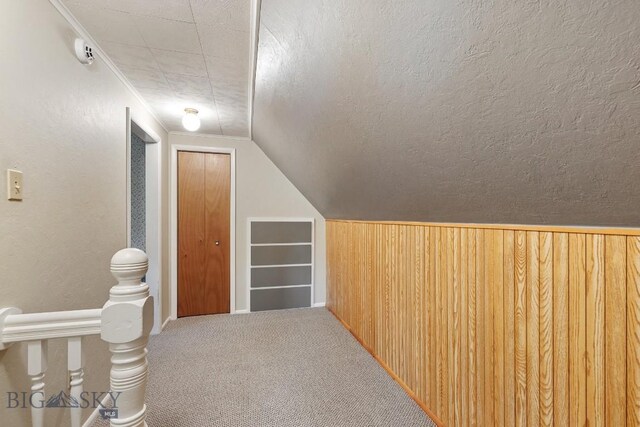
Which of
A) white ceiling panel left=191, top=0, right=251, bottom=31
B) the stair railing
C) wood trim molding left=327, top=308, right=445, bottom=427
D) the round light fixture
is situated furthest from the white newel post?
the round light fixture

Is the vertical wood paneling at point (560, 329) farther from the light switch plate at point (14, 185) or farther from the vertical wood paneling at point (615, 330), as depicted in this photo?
the light switch plate at point (14, 185)

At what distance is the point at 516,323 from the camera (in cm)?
113

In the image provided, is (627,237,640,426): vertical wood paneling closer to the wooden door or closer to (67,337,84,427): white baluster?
(67,337,84,427): white baluster

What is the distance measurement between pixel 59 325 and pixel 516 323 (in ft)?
5.37

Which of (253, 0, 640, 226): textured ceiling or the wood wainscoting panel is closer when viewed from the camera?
(253, 0, 640, 226): textured ceiling

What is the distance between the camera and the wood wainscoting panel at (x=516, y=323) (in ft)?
2.77

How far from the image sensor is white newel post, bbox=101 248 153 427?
2.47 ft

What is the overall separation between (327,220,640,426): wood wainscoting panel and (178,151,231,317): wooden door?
82.5 inches

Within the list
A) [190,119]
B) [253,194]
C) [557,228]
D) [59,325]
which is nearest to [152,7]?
[190,119]

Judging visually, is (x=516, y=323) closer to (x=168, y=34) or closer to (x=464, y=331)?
(x=464, y=331)

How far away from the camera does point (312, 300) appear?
3.56m

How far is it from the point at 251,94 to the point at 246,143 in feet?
4.24

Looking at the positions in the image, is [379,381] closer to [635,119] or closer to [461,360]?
[461,360]

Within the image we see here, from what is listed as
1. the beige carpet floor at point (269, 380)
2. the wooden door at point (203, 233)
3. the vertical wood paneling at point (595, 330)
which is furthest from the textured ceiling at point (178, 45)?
the beige carpet floor at point (269, 380)
